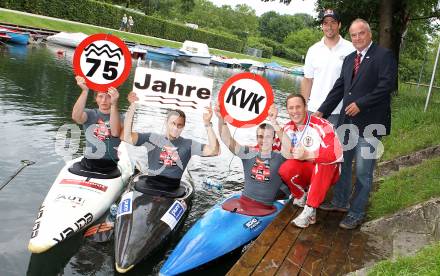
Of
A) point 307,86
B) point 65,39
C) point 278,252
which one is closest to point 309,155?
point 278,252

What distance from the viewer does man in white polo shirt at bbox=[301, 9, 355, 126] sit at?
6.43 meters

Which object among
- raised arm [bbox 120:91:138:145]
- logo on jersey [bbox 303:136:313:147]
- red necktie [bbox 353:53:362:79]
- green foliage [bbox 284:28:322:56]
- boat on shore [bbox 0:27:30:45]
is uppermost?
green foliage [bbox 284:28:322:56]

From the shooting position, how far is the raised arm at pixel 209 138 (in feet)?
19.9

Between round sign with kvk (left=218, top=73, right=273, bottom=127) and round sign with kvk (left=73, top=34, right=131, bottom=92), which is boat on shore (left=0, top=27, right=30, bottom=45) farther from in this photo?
round sign with kvk (left=218, top=73, right=273, bottom=127)

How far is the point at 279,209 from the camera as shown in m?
6.21

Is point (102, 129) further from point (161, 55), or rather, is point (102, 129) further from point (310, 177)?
point (161, 55)

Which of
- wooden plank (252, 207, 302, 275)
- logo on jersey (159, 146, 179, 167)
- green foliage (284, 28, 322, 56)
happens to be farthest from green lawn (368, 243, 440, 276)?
green foliage (284, 28, 322, 56)

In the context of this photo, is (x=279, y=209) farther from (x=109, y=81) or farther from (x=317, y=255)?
(x=109, y=81)

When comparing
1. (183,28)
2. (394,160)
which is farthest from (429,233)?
(183,28)

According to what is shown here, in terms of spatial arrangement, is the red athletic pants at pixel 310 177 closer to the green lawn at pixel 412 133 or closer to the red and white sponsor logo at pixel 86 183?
the red and white sponsor logo at pixel 86 183

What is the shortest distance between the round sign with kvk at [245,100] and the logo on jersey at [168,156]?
846 millimetres

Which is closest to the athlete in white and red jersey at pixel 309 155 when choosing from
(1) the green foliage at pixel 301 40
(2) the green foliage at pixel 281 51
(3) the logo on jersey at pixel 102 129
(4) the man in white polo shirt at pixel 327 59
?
(4) the man in white polo shirt at pixel 327 59

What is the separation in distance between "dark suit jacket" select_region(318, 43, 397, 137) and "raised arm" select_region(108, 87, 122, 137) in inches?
119

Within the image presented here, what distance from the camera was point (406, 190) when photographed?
20.6ft
